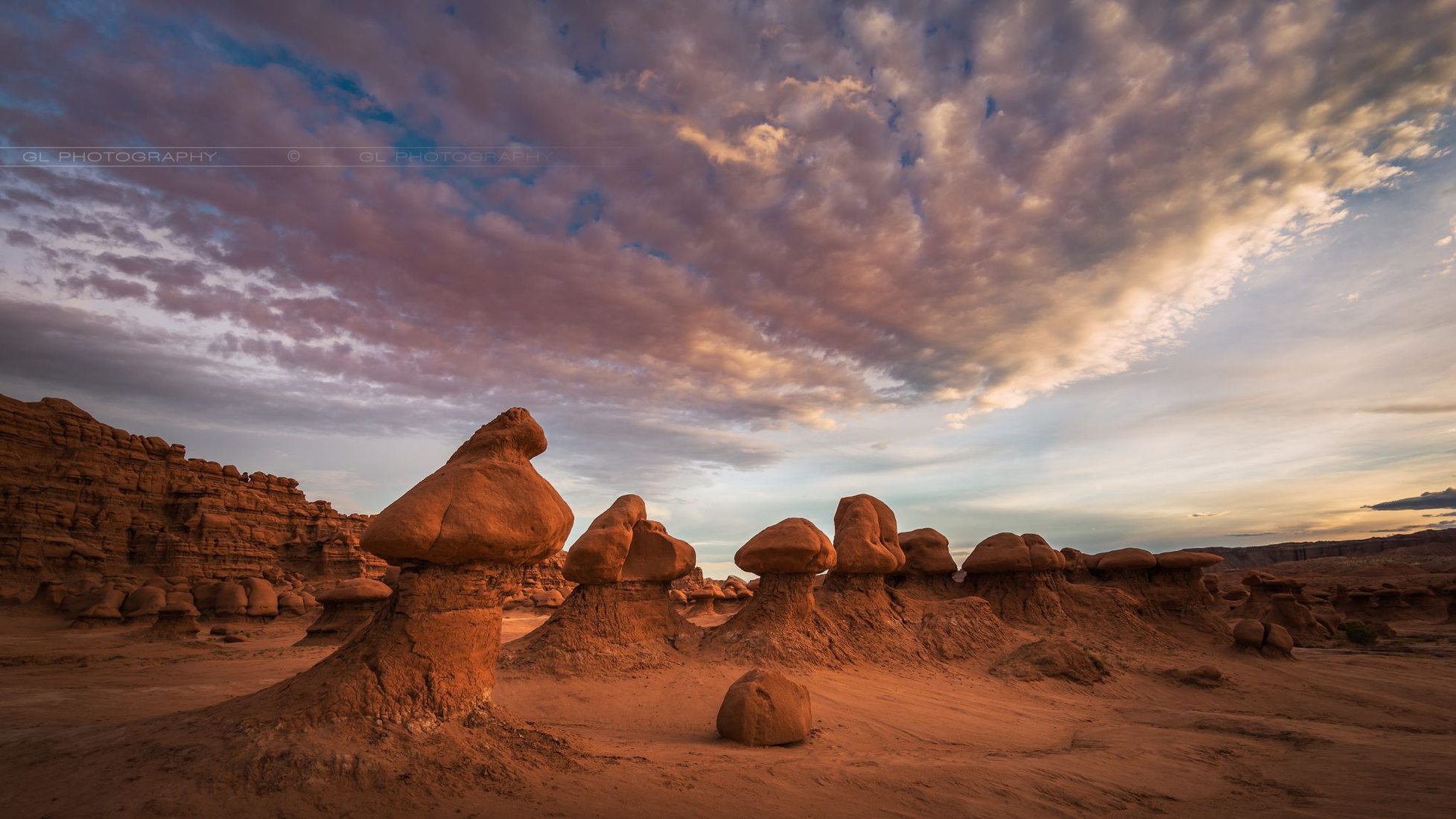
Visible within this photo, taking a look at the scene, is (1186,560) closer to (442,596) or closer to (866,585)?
(866,585)

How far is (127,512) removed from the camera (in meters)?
29.9

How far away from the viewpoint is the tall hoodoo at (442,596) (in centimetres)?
556

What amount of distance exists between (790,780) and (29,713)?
9.46 meters

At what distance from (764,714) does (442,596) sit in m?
4.02

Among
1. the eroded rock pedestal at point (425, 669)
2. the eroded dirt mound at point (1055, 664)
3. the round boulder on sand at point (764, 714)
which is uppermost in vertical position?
the eroded rock pedestal at point (425, 669)

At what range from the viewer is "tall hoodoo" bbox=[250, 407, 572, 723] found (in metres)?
5.56

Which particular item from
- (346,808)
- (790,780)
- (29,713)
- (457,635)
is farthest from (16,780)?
(790,780)

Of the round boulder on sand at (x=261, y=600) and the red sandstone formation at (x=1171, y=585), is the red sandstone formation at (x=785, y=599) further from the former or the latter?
the round boulder on sand at (x=261, y=600)

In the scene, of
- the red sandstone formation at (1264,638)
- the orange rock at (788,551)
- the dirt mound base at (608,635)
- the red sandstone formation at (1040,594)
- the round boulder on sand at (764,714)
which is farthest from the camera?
the red sandstone formation at (1040,594)

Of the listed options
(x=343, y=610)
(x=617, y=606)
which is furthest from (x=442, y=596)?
(x=343, y=610)

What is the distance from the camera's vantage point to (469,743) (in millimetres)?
5590

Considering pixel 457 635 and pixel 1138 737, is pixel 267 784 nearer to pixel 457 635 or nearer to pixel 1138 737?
pixel 457 635

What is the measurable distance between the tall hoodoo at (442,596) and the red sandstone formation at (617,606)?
5.90m

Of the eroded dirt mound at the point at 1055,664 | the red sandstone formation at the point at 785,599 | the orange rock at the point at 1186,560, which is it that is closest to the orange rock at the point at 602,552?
the red sandstone formation at the point at 785,599
